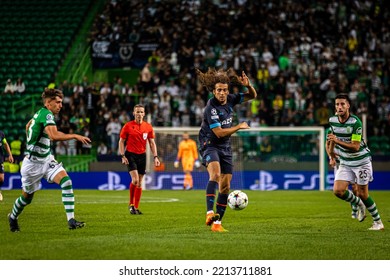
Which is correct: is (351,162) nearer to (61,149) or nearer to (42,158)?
(42,158)

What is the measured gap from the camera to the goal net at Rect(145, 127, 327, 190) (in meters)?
30.4

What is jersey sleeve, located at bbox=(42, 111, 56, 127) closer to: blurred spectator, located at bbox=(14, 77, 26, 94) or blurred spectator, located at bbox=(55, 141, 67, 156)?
blurred spectator, located at bbox=(55, 141, 67, 156)

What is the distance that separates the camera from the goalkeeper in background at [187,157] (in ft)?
97.0

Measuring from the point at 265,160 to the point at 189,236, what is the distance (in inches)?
749

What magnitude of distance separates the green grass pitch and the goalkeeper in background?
35.0 feet

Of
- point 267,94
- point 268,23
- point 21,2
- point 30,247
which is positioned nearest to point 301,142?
point 267,94

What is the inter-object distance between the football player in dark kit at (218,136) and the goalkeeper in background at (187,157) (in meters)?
→ 16.4

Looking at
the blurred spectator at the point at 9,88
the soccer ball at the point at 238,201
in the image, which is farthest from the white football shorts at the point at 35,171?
the blurred spectator at the point at 9,88

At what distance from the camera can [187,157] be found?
29.7 m

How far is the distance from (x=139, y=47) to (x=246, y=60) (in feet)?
17.9

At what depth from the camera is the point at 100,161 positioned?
31500 millimetres

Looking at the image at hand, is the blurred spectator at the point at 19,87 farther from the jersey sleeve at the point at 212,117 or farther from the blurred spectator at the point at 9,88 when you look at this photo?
the jersey sleeve at the point at 212,117

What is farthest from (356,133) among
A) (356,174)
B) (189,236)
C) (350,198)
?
(189,236)
